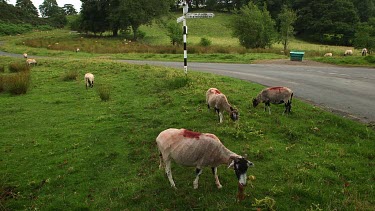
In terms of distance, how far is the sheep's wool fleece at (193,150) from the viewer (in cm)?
707

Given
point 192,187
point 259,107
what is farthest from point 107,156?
point 259,107

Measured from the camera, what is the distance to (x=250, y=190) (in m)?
7.04

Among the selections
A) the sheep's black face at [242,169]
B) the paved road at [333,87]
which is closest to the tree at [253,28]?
the paved road at [333,87]

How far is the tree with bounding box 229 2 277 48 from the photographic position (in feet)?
159

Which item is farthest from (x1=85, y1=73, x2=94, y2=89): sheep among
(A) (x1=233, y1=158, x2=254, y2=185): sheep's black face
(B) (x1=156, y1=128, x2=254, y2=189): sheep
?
(A) (x1=233, y1=158, x2=254, y2=185): sheep's black face

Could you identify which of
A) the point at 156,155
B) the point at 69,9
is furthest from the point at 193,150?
the point at 69,9

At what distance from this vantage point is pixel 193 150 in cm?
706

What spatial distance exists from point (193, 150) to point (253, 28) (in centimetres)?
4479

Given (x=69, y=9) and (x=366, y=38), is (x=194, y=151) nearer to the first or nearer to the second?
(x=366, y=38)

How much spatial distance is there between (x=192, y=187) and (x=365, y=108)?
377 inches

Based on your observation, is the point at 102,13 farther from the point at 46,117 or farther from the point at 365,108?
the point at 365,108

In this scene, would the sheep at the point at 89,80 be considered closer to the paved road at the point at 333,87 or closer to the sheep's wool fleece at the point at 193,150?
the paved road at the point at 333,87

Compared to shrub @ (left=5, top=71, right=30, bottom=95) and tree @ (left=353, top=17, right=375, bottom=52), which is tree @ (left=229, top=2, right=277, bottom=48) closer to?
tree @ (left=353, top=17, right=375, bottom=52)

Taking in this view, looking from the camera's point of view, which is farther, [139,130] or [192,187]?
[139,130]
